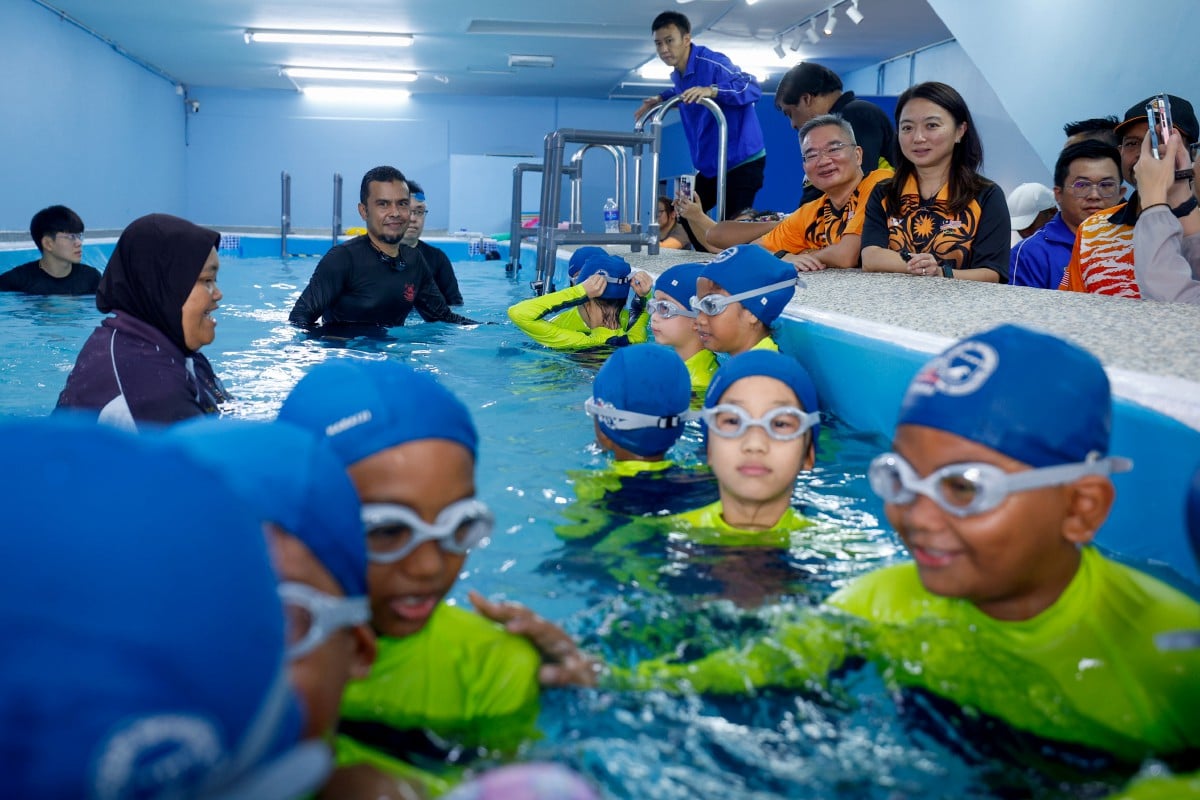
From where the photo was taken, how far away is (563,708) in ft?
6.54

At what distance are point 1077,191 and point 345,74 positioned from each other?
2046cm

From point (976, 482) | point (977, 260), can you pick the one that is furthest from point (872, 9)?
point (976, 482)

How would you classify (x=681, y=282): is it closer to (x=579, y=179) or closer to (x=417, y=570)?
(x=417, y=570)

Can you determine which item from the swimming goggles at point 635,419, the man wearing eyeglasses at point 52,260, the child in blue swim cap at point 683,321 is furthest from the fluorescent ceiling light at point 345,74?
the swimming goggles at point 635,419

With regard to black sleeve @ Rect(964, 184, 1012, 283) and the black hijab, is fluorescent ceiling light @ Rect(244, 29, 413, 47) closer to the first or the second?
black sleeve @ Rect(964, 184, 1012, 283)

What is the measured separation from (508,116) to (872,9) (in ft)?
44.1

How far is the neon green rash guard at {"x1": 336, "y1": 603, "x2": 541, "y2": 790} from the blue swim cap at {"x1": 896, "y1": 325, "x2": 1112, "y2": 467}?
948mm

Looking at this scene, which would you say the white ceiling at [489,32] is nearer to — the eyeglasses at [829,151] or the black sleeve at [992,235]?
the eyeglasses at [829,151]

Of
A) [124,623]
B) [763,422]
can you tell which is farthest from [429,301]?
[124,623]

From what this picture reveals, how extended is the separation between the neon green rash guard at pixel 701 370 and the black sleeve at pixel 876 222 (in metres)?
1.62

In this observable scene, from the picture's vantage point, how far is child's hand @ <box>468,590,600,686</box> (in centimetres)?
200

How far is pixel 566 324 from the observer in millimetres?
7301

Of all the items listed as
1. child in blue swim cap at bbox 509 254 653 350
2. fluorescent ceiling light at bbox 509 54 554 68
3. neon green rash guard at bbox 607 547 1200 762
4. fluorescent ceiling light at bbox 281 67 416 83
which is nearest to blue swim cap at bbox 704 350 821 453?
neon green rash guard at bbox 607 547 1200 762

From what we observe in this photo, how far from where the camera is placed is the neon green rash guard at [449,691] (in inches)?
74.9
